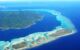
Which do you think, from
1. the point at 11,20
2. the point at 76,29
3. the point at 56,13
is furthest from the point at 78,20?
the point at 11,20

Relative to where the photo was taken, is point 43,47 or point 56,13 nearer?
point 43,47

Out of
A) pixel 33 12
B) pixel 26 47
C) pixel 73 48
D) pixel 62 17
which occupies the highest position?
pixel 33 12

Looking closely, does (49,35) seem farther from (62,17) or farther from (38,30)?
(62,17)

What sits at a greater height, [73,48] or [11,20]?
[11,20]

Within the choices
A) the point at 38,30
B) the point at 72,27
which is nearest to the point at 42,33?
the point at 38,30

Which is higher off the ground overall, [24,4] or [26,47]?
[24,4]

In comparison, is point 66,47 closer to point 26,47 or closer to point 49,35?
point 49,35

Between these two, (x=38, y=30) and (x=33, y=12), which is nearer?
(x=38, y=30)
